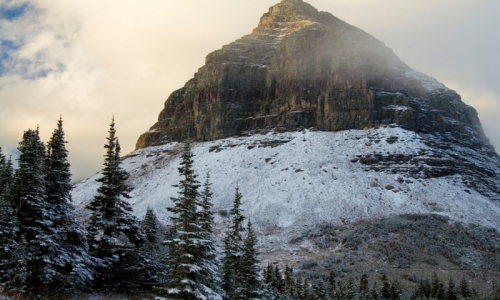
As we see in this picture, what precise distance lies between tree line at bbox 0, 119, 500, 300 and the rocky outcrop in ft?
322

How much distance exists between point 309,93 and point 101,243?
372ft

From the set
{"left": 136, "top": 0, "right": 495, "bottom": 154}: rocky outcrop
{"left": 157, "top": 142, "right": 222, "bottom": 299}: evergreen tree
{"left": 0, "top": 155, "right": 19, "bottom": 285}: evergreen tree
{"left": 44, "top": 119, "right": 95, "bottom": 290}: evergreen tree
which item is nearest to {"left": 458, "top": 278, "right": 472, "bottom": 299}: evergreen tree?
{"left": 157, "top": 142, "right": 222, "bottom": 299}: evergreen tree

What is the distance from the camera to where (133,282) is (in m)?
19.9

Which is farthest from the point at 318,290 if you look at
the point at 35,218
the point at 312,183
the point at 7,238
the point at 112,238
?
the point at 312,183

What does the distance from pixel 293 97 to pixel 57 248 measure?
375ft

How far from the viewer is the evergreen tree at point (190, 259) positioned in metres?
15.5

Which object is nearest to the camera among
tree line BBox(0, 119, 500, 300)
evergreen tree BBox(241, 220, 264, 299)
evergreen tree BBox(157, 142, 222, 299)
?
evergreen tree BBox(157, 142, 222, 299)

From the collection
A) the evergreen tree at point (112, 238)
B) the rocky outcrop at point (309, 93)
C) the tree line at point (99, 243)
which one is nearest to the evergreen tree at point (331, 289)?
the tree line at point (99, 243)

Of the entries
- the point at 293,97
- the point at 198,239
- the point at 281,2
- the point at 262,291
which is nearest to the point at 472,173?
the point at 293,97

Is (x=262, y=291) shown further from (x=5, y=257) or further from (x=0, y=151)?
(x=0, y=151)

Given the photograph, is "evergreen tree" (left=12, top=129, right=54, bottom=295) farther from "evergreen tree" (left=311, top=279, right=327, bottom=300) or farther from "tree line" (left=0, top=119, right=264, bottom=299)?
"evergreen tree" (left=311, top=279, right=327, bottom=300)

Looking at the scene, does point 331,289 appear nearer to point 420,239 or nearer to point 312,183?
point 420,239

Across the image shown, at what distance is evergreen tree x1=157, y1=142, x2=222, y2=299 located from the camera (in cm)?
1548

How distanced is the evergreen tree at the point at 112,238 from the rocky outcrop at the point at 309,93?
98.0 meters
